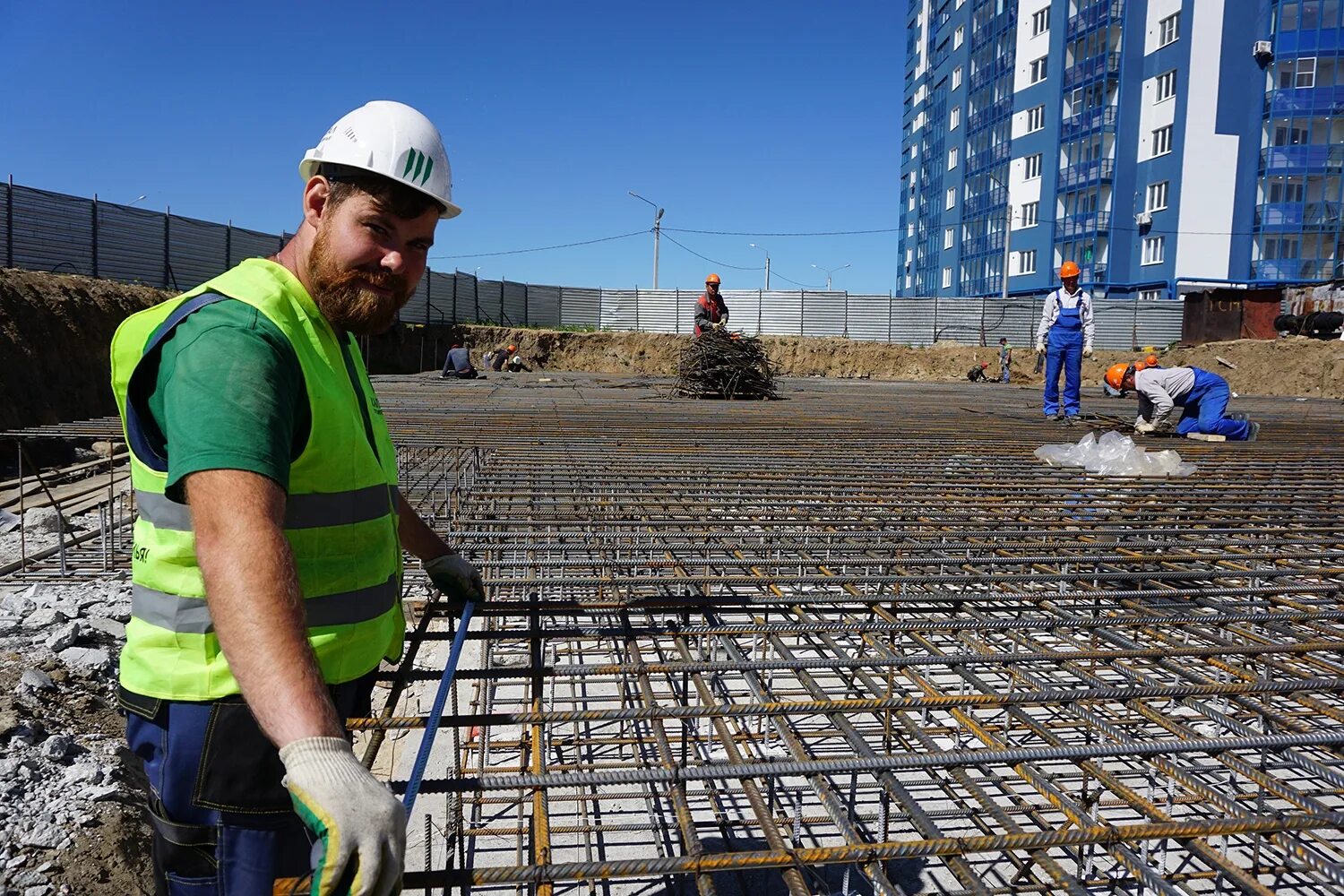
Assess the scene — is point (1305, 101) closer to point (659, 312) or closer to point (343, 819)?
point (659, 312)

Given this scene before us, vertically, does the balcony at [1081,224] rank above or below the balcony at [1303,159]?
below

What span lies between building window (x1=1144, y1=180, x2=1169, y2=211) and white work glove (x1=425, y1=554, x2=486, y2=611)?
41.2 meters

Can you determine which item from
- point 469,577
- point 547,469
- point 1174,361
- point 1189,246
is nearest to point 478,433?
point 547,469

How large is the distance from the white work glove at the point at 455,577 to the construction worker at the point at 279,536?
397mm

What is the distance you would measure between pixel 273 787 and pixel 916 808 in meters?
1.16

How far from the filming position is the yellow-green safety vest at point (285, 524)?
1.45 m

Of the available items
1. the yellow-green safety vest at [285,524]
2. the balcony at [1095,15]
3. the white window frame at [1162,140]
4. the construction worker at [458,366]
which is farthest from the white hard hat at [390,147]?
the balcony at [1095,15]

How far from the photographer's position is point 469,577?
90.8 inches

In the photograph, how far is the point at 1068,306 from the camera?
8.88 metres

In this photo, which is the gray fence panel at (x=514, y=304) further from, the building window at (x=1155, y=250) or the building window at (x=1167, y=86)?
the building window at (x=1167, y=86)

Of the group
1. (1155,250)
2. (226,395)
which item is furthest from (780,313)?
(226,395)

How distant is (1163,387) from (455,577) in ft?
23.5

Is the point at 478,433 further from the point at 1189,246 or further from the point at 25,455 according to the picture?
the point at 1189,246

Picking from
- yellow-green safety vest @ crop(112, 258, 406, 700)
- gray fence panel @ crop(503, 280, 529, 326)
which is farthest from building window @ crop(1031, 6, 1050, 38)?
yellow-green safety vest @ crop(112, 258, 406, 700)
